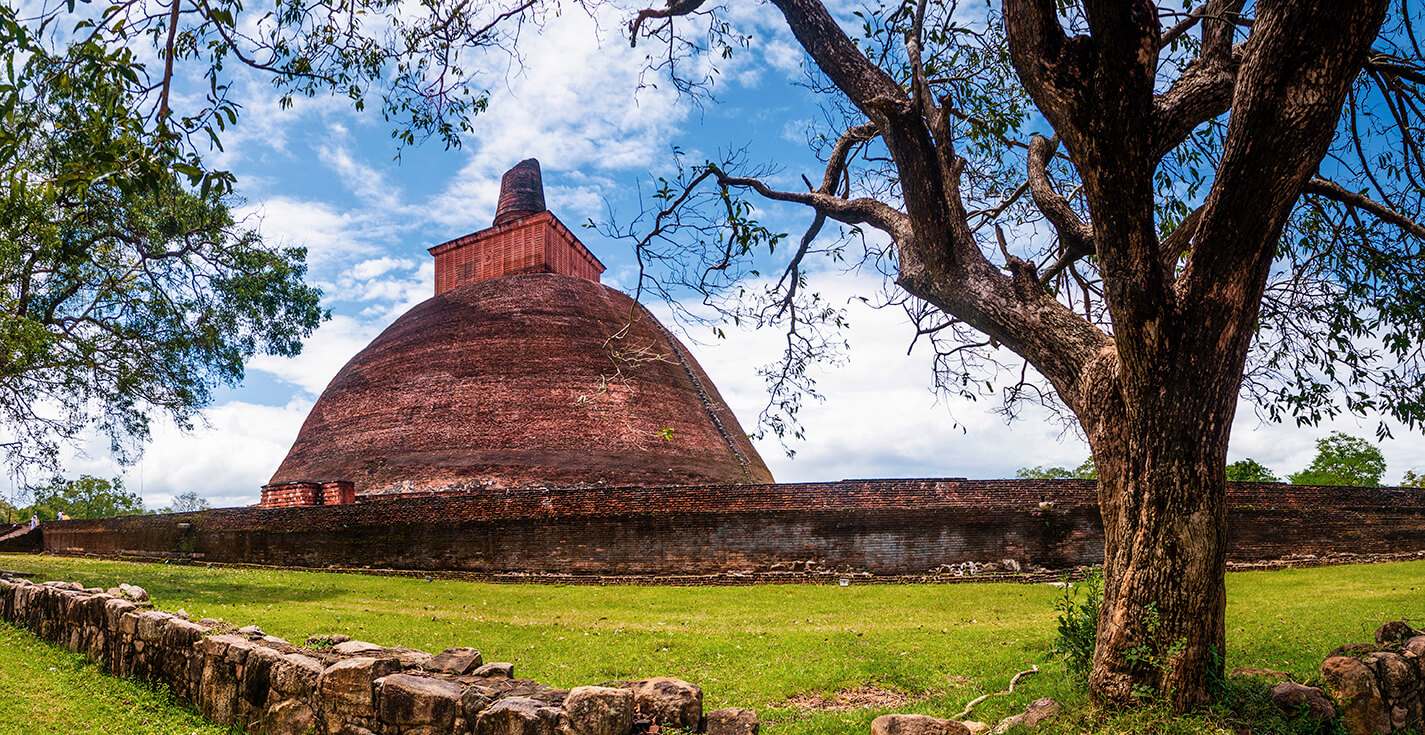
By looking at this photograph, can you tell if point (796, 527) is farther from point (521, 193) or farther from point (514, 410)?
point (521, 193)

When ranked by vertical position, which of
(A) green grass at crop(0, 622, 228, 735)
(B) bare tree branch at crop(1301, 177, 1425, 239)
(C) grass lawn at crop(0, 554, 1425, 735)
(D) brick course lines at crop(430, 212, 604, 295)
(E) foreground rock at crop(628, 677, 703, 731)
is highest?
(D) brick course lines at crop(430, 212, 604, 295)

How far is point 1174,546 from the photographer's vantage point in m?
4.21

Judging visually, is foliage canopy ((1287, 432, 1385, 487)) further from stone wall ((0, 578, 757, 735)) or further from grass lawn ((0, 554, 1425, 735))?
stone wall ((0, 578, 757, 735))

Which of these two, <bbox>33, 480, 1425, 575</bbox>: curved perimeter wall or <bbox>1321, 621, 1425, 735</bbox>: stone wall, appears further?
<bbox>33, 480, 1425, 575</bbox>: curved perimeter wall

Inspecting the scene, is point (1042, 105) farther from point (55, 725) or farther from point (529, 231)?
point (529, 231)

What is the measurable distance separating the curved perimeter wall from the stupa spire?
1648 centimetres

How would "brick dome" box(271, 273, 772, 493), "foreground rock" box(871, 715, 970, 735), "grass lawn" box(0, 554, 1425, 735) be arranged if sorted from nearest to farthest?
"foreground rock" box(871, 715, 970, 735), "grass lawn" box(0, 554, 1425, 735), "brick dome" box(271, 273, 772, 493)

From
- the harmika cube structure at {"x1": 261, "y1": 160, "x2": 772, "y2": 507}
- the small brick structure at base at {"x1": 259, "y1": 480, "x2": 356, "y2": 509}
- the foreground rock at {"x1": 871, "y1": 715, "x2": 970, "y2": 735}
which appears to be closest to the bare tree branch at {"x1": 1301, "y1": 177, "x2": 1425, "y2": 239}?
the foreground rock at {"x1": 871, "y1": 715, "x2": 970, "y2": 735}

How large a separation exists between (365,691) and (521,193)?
28553 mm

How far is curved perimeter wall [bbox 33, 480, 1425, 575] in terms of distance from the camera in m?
13.0

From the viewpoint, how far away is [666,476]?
2041 centimetres

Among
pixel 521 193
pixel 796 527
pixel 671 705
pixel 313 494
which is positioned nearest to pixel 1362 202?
pixel 671 705

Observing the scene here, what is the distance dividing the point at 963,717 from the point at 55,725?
545 centimetres

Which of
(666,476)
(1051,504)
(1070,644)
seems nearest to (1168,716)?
(1070,644)
